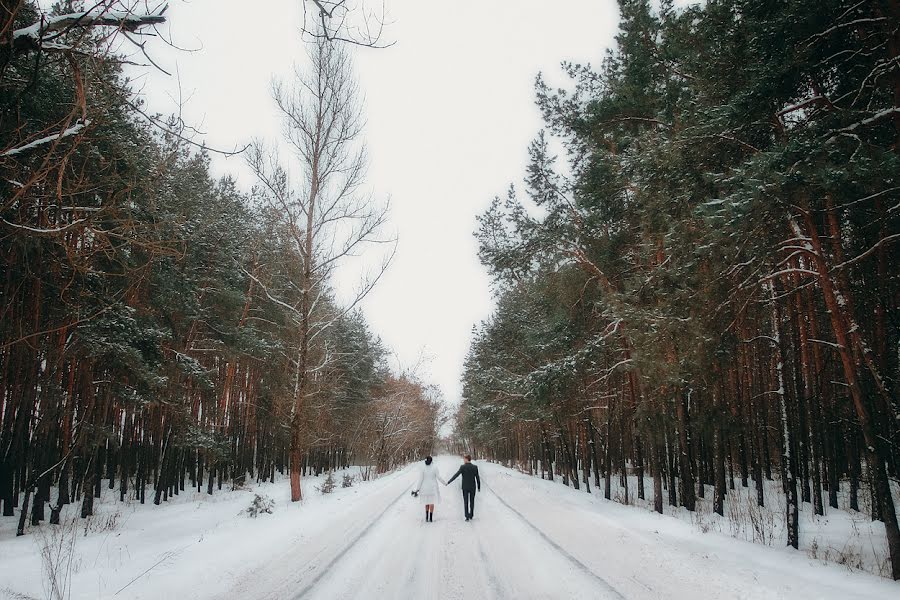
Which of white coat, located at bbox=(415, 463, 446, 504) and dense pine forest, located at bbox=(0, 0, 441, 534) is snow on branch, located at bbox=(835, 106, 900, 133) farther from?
white coat, located at bbox=(415, 463, 446, 504)

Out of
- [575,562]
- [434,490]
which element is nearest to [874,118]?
[575,562]

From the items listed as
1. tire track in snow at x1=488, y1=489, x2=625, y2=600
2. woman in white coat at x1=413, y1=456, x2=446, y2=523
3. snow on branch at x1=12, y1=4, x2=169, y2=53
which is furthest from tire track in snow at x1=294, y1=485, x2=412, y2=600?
snow on branch at x1=12, y1=4, x2=169, y2=53

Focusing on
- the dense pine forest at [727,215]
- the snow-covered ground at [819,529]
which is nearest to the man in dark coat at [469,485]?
the dense pine forest at [727,215]

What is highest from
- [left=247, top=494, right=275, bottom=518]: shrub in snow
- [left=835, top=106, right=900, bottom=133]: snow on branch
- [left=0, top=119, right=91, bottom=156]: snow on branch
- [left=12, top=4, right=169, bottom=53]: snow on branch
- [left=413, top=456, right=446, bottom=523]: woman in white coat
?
[left=835, top=106, right=900, bottom=133]: snow on branch

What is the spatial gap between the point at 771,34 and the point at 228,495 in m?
23.6

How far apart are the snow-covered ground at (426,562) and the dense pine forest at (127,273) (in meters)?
3.06

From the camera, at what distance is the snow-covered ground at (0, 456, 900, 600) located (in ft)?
17.8

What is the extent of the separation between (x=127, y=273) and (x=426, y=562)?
18.9ft

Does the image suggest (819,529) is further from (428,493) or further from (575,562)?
(428,493)

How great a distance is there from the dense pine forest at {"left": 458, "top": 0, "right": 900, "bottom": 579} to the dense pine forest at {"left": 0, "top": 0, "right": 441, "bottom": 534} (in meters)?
6.35

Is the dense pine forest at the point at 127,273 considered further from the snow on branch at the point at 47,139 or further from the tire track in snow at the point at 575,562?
the tire track in snow at the point at 575,562

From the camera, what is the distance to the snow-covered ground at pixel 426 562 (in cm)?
543

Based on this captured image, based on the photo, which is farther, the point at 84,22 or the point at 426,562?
the point at 426,562

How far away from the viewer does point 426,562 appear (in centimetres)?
682
